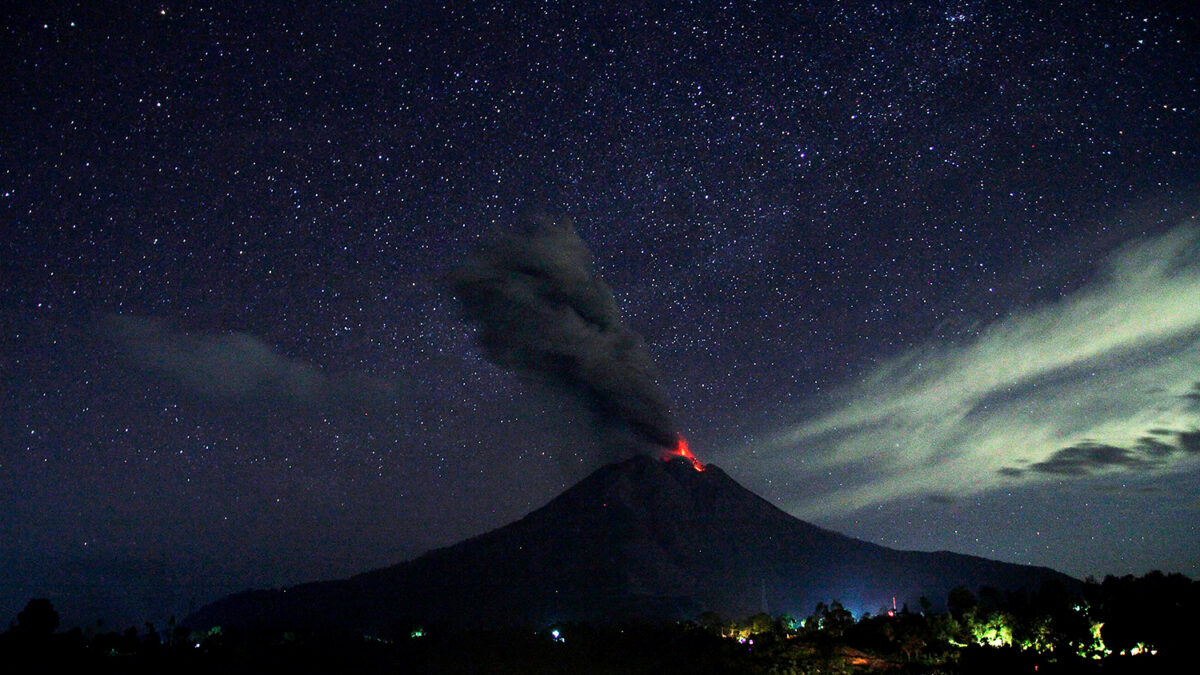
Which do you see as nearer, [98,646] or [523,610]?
[98,646]

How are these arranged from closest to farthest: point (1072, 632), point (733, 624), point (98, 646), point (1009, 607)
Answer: point (1072, 632)
point (1009, 607)
point (98, 646)
point (733, 624)

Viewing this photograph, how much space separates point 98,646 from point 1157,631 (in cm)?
6409

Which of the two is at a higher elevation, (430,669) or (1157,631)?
(1157,631)

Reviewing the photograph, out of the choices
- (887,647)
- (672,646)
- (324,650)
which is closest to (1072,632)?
(887,647)

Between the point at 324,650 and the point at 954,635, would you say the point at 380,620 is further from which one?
the point at 954,635

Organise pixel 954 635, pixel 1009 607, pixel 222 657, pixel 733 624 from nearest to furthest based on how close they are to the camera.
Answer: pixel 954 635 → pixel 1009 607 → pixel 222 657 → pixel 733 624

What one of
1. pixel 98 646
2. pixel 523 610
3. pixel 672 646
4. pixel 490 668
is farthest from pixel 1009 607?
pixel 523 610

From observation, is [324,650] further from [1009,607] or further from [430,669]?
[1009,607]

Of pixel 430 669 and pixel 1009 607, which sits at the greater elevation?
pixel 1009 607

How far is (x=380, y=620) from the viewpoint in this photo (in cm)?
18012

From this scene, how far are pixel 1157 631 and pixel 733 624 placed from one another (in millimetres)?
57037

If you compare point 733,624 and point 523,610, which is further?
point 523,610

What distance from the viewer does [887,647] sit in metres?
39.3

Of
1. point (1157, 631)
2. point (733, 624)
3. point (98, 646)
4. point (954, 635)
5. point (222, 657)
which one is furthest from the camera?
point (733, 624)
